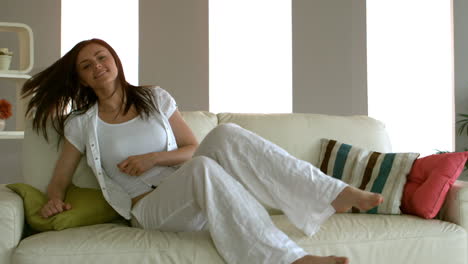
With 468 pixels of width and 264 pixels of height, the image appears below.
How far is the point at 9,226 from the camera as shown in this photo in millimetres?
1727

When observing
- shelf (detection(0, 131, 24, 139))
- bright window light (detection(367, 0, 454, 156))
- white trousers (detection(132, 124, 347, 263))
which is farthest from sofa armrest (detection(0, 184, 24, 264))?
bright window light (detection(367, 0, 454, 156))

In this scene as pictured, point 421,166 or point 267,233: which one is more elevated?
point 421,166

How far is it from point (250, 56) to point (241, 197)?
3.72 m

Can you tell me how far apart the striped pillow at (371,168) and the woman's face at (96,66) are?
1007mm

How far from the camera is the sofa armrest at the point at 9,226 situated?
1.70 metres

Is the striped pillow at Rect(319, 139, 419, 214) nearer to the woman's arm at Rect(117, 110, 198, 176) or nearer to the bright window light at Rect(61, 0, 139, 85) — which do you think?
the woman's arm at Rect(117, 110, 198, 176)

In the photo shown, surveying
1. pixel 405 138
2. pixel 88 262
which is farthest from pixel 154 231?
pixel 405 138

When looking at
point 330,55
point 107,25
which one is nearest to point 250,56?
point 330,55

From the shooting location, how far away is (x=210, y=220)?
5.42 feet

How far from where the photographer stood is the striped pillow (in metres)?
2.18

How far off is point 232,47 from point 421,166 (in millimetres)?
3242

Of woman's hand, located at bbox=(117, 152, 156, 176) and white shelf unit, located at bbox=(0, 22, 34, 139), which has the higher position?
white shelf unit, located at bbox=(0, 22, 34, 139)

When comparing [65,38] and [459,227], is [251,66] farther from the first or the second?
[459,227]

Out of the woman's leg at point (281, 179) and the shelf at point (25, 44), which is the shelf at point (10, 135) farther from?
the woman's leg at point (281, 179)
